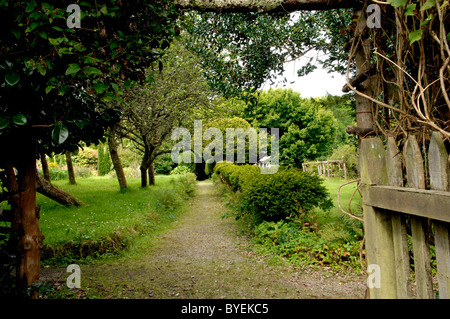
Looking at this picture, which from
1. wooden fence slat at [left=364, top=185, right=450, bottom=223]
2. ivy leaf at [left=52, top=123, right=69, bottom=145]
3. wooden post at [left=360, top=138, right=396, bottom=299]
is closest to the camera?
wooden fence slat at [left=364, top=185, right=450, bottom=223]

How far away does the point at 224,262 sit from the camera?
5.01 m

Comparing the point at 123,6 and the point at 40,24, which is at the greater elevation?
the point at 123,6

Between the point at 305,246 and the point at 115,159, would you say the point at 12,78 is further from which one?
the point at 115,159

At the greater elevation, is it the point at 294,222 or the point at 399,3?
the point at 399,3

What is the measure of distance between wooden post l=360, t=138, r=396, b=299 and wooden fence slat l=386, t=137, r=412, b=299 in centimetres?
5

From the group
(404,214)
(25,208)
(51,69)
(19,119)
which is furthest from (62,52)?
(404,214)

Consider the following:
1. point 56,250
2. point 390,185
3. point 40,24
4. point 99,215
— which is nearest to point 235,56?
point 40,24

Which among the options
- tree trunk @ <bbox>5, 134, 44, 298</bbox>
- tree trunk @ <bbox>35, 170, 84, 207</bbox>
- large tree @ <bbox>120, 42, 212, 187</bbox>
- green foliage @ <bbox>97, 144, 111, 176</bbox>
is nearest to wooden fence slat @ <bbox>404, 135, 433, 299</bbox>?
tree trunk @ <bbox>5, 134, 44, 298</bbox>

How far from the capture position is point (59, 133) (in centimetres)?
202

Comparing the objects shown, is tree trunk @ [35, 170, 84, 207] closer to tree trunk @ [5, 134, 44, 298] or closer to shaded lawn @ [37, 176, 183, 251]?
shaded lawn @ [37, 176, 183, 251]

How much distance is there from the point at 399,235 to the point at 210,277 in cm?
329

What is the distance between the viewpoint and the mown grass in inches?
205
